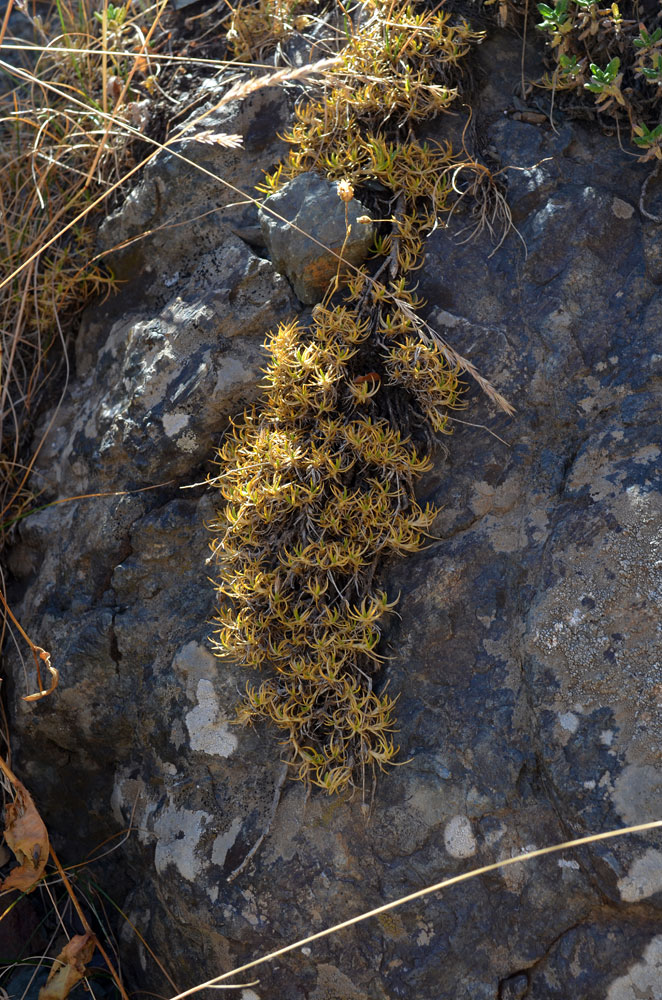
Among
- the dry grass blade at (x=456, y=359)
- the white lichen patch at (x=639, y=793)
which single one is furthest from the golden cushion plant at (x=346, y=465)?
the white lichen patch at (x=639, y=793)

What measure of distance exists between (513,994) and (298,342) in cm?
184

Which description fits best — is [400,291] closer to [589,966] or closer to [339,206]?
[339,206]

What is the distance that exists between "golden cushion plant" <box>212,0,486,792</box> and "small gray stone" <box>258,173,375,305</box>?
0.07m

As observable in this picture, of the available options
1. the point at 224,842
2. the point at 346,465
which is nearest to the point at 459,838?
the point at 224,842

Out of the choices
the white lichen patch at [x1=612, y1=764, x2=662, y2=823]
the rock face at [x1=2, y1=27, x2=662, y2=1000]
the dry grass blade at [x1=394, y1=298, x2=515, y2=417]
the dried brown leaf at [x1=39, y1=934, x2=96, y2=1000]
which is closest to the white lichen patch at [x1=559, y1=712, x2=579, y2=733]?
the rock face at [x1=2, y1=27, x2=662, y2=1000]

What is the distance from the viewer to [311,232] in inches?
104

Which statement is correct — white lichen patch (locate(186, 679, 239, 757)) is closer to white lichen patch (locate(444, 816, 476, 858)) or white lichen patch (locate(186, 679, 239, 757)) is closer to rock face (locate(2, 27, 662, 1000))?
rock face (locate(2, 27, 662, 1000))

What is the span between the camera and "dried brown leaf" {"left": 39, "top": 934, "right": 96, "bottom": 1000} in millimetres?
2551

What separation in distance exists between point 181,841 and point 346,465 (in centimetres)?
116

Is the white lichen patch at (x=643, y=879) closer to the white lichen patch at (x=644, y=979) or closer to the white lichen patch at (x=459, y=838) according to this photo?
the white lichen patch at (x=644, y=979)

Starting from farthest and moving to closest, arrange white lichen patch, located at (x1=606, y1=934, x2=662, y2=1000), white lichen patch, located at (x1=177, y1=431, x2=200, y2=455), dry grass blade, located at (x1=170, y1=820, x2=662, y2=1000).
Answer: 1. white lichen patch, located at (x1=177, y1=431, x2=200, y2=455)
2. white lichen patch, located at (x1=606, y1=934, x2=662, y2=1000)
3. dry grass blade, located at (x1=170, y1=820, x2=662, y2=1000)

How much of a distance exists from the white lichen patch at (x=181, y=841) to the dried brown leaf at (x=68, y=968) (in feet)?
1.33

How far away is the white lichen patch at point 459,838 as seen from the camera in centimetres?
217

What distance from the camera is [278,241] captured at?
2.73 metres
